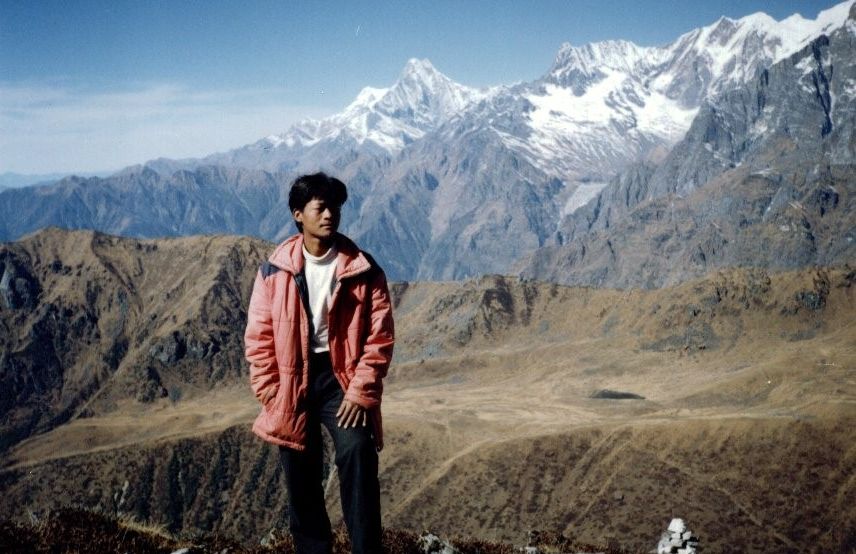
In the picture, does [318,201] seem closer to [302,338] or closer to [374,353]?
[302,338]

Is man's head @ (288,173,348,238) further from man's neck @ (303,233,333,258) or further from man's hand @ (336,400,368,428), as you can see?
man's hand @ (336,400,368,428)

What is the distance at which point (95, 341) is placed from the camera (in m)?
138

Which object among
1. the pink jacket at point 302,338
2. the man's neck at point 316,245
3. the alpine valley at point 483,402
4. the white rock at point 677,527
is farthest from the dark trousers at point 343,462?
the white rock at point 677,527

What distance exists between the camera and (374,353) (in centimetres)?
686

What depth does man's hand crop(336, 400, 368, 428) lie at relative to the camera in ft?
22.0

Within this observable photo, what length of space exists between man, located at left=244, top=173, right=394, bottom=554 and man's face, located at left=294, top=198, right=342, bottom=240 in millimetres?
12

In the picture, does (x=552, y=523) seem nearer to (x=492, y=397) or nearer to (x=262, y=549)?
(x=492, y=397)

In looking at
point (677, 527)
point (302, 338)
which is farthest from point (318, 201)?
point (677, 527)

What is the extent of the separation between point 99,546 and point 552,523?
2019 inches

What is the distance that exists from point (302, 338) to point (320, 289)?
60 cm

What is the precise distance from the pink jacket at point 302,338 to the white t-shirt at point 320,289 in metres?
0.10

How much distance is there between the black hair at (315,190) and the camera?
23.6 ft

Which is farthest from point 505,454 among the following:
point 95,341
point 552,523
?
point 95,341

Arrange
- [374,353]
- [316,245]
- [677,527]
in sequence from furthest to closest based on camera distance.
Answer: [677,527] < [316,245] < [374,353]
